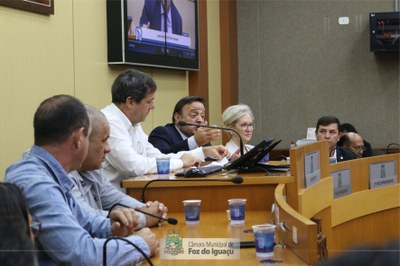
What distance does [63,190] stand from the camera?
2109 mm

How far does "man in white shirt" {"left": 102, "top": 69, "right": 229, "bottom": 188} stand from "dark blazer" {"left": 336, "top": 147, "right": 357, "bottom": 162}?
3.25 feet

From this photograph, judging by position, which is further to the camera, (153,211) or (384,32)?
(384,32)

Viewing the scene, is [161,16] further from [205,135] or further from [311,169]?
[311,169]

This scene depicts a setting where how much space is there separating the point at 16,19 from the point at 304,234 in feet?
9.08

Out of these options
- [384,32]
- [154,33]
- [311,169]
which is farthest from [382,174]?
[384,32]

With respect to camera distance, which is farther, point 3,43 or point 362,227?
point 3,43

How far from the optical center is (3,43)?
4039 millimetres

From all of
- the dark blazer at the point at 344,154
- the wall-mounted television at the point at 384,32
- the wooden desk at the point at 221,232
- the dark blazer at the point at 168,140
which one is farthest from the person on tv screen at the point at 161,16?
the wooden desk at the point at 221,232

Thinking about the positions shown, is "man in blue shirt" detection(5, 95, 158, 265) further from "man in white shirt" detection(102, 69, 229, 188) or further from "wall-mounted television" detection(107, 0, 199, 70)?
"wall-mounted television" detection(107, 0, 199, 70)

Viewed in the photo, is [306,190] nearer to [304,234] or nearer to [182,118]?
[304,234]

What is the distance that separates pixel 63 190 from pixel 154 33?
4067 mm

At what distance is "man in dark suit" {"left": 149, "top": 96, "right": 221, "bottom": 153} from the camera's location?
474cm

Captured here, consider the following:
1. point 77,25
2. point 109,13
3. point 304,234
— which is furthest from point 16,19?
point 304,234
